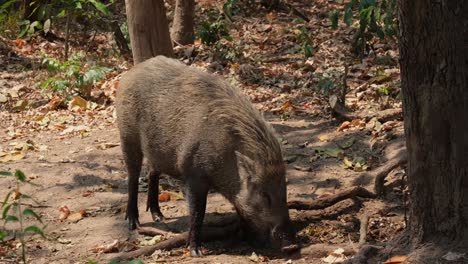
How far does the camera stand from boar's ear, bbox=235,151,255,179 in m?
5.42

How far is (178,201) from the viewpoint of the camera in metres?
6.52

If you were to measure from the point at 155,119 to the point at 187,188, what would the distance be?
2.16ft

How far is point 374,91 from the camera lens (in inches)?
322

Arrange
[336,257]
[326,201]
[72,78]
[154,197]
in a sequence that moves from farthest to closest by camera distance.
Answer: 1. [72,78]
2. [154,197]
3. [326,201]
4. [336,257]

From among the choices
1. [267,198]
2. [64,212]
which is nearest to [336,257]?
[267,198]

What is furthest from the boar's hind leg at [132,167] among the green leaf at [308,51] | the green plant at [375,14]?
the green leaf at [308,51]

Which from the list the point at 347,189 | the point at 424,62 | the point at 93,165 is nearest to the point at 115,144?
the point at 93,165

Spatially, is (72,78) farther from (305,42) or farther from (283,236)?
(283,236)

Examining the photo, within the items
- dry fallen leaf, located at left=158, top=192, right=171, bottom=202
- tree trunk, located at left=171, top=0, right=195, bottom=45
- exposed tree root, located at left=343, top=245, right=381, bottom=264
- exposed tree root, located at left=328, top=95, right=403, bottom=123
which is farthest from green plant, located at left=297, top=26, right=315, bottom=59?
exposed tree root, located at left=343, top=245, right=381, bottom=264

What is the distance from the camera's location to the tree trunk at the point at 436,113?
12.3ft

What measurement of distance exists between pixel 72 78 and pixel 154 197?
12.5 feet

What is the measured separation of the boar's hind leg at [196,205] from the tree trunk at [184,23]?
5.82m

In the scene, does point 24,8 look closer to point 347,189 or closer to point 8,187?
point 8,187

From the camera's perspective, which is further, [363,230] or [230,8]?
[230,8]
